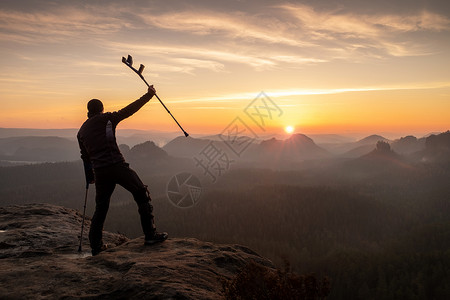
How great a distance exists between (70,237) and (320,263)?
12177 centimetres

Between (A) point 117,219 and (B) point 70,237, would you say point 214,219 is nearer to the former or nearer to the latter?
(A) point 117,219

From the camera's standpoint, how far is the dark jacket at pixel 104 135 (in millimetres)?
8859

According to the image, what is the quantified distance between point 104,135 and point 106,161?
812mm

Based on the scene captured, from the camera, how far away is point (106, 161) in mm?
8852

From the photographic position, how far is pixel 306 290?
5.68 m

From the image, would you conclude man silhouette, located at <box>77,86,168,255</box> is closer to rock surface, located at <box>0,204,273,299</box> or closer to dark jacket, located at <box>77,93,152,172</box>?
dark jacket, located at <box>77,93,152,172</box>

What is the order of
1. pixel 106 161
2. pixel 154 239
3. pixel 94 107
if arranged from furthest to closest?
pixel 154 239, pixel 94 107, pixel 106 161

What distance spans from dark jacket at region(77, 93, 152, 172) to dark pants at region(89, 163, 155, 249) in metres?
0.28

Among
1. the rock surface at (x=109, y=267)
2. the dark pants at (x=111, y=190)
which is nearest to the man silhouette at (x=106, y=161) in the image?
the dark pants at (x=111, y=190)

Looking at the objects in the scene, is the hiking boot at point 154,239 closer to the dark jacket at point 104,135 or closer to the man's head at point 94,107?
the dark jacket at point 104,135

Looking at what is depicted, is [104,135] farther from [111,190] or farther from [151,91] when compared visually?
[151,91]

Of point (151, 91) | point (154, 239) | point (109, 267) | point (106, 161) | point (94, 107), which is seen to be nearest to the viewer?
point (109, 267)

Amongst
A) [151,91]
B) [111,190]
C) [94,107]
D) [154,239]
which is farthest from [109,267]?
[151,91]

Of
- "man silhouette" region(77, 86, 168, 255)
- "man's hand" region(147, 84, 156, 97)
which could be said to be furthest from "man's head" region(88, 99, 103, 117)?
"man's hand" region(147, 84, 156, 97)
